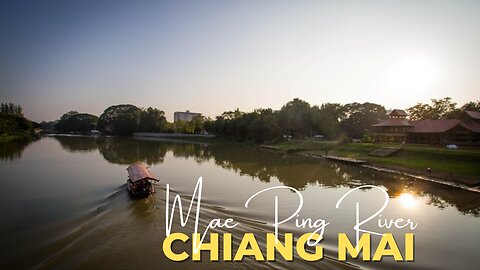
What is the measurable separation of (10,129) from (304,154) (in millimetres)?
76313

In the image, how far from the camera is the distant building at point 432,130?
39828 millimetres

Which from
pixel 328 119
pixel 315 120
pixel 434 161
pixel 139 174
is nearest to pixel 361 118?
pixel 328 119

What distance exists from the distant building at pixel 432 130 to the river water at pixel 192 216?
68.2ft

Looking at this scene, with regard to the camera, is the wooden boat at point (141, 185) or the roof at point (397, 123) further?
the roof at point (397, 123)

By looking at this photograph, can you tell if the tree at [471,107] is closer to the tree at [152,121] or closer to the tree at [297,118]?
the tree at [297,118]

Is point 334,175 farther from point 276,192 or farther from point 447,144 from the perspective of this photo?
point 447,144

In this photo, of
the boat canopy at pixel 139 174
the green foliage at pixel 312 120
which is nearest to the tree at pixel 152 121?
the green foliage at pixel 312 120

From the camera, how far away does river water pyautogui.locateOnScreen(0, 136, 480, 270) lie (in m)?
9.99

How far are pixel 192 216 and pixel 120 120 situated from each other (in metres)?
114

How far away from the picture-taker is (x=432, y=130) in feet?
143

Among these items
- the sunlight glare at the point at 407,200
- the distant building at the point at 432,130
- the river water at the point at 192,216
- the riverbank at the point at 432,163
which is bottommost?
the sunlight glare at the point at 407,200

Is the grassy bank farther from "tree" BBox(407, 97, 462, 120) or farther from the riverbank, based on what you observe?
"tree" BBox(407, 97, 462, 120)

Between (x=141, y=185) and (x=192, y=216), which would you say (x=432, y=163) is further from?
(x=141, y=185)

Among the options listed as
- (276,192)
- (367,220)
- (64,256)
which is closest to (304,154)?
(276,192)
